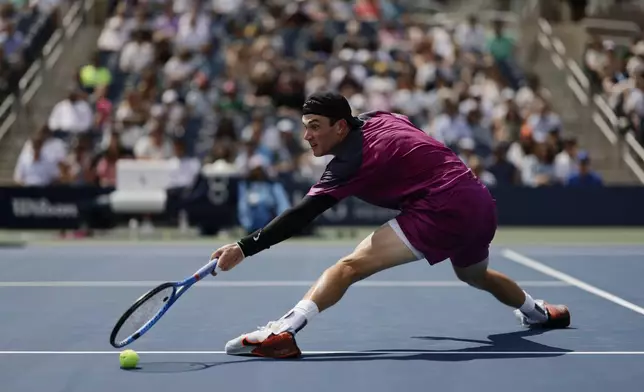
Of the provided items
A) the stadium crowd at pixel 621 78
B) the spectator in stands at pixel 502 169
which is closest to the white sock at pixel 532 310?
the spectator in stands at pixel 502 169

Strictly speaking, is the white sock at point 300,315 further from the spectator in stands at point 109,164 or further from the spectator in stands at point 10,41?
the spectator in stands at point 10,41

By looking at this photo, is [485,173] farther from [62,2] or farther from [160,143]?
[62,2]

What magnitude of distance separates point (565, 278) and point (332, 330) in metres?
4.49

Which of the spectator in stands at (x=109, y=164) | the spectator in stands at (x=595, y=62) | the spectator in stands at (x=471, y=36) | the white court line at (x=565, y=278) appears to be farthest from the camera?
the spectator in stands at (x=471, y=36)

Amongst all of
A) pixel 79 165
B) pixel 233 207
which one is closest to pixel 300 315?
pixel 233 207

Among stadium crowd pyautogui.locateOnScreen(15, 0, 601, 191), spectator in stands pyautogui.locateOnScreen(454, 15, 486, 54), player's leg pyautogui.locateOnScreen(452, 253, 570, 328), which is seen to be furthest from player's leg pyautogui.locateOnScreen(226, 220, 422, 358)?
spectator in stands pyautogui.locateOnScreen(454, 15, 486, 54)

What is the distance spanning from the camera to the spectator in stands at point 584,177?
20281 millimetres

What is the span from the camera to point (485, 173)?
66.8ft

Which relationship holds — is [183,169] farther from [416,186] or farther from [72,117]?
[416,186]

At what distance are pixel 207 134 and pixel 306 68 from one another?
2.51m

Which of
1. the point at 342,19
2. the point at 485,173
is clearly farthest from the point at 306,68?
the point at 485,173

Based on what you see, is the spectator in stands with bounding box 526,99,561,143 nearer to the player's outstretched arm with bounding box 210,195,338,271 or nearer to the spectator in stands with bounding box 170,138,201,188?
the spectator in stands with bounding box 170,138,201,188

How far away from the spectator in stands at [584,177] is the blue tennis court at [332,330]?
5812mm

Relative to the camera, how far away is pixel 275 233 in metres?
7.46
